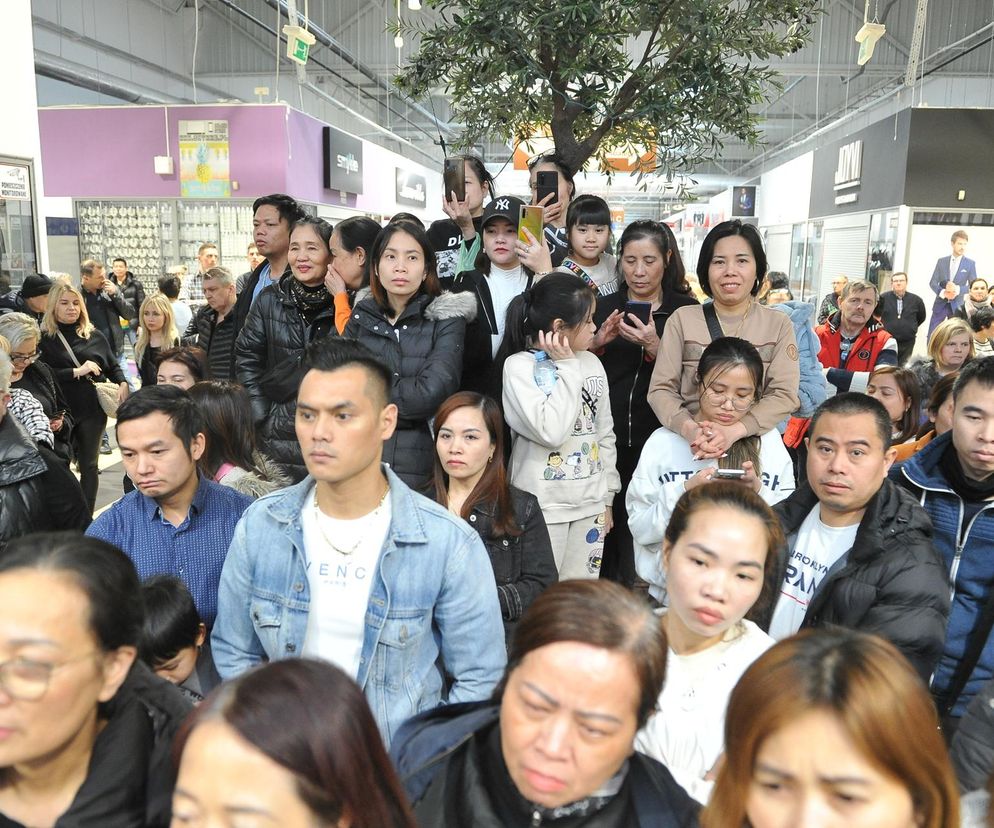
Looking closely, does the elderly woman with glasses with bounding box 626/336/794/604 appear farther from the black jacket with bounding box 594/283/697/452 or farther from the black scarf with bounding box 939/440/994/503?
the black jacket with bounding box 594/283/697/452

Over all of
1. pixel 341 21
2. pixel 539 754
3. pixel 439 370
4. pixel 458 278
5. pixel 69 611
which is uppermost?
pixel 341 21

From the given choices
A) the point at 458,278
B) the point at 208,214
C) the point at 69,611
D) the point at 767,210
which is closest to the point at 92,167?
the point at 208,214

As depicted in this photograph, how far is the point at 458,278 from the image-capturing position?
132 inches

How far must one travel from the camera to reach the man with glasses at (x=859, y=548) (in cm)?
186

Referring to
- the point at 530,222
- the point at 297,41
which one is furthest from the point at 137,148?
the point at 530,222

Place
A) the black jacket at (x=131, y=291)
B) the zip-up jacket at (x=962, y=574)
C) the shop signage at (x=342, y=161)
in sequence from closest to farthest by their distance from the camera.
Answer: the zip-up jacket at (x=962, y=574) < the black jacket at (x=131, y=291) < the shop signage at (x=342, y=161)

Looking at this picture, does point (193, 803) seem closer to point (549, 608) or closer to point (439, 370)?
point (549, 608)

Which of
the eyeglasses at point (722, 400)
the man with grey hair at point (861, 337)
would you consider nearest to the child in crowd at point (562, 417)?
the eyeglasses at point (722, 400)

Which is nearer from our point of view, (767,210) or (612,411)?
(612,411)

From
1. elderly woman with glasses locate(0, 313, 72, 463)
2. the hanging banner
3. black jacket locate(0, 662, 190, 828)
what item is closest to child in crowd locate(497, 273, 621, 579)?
black jacket locate(0, 662, 190, 828)

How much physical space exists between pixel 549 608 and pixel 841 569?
3.36ft

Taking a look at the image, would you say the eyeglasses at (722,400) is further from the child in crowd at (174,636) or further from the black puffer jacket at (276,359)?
the child in crowd at (174,636)

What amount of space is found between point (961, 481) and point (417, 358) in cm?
169

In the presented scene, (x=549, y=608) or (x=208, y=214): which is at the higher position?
(x=208, y=214)
